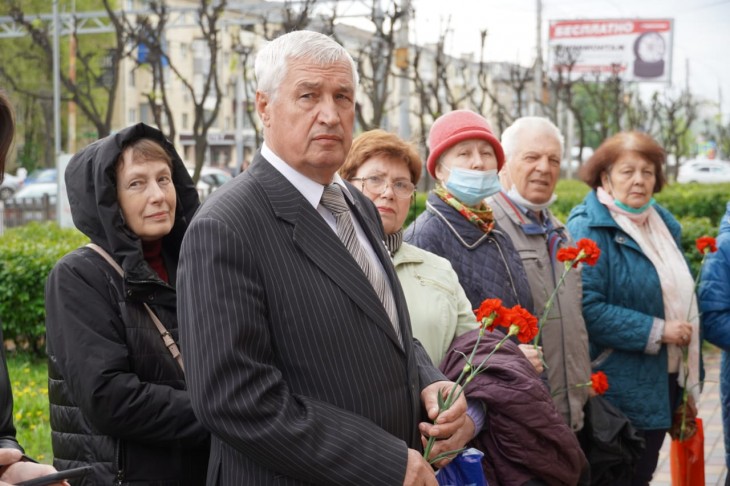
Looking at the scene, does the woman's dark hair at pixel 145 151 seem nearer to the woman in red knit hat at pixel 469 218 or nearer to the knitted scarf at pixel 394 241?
the knitted scarf at pixel 394 241

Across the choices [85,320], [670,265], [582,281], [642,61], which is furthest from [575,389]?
[642,61]

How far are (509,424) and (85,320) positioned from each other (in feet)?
4.66

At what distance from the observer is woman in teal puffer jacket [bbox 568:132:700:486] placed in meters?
4.93

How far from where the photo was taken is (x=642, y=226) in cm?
526

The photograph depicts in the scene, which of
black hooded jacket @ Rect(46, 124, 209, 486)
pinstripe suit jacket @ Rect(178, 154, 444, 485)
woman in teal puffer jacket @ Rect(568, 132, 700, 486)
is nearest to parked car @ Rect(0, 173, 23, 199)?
woman in teal puffer jacket @ Rect(568, 132, 700, 486)

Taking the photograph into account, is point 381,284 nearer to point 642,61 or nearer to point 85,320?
point 85,320

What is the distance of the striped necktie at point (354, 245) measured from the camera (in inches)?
109

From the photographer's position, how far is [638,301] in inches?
198

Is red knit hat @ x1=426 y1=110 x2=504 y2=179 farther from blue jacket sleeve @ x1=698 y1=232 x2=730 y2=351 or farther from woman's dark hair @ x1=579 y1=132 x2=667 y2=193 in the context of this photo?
blue jacket sleeve @ x1=698 y1=232 x2=730 y2=351

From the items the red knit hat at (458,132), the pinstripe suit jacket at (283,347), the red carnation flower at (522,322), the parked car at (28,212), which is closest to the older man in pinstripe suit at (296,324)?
the pinstripe suit jacket at (283,347)

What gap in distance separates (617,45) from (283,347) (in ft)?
117

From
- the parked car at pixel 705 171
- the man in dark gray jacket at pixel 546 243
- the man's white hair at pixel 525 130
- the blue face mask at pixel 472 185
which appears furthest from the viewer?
the parked car at pixel 705 171

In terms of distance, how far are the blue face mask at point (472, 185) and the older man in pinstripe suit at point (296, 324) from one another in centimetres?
149

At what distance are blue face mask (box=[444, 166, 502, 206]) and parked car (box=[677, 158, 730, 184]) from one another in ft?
157
